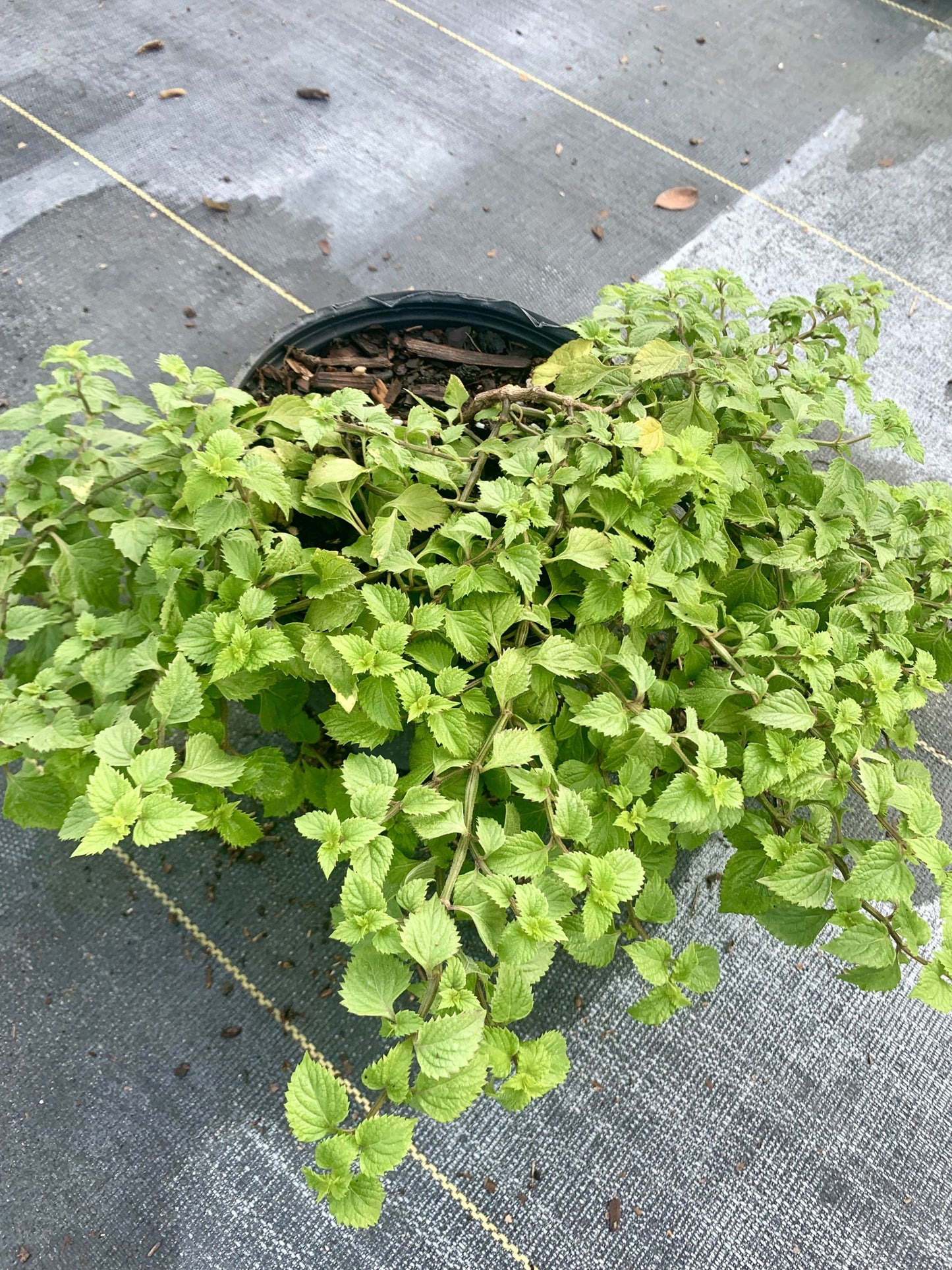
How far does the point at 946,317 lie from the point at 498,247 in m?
1.24

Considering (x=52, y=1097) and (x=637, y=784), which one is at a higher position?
(x=637, y=784)

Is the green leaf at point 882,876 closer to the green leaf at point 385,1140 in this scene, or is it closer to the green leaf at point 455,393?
the green leaf at point 385,1140

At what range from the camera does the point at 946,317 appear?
7.70 feet

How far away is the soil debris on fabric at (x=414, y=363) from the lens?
1604 mm

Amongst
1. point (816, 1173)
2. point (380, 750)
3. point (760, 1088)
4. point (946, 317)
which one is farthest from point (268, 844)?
point (946, 317)

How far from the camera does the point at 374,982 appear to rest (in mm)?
893

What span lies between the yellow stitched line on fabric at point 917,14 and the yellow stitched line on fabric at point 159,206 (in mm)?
2555

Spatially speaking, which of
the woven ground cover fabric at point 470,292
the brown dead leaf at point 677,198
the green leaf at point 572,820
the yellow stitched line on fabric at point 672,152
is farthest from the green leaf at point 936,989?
the brown dead leaf at point 677,198

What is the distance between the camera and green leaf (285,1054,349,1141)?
2.66 feet

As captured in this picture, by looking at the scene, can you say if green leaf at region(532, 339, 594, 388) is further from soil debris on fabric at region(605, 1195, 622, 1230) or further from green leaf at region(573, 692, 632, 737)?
soil debris on fabric at region(605, 1195, 622, 1230)

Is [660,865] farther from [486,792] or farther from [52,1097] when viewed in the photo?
[52,1097]

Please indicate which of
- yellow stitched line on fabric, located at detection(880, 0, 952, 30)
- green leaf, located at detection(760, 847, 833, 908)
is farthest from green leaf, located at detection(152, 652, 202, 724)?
yellow stitched line on fabric, located at detection(880, 0, 952, 30)

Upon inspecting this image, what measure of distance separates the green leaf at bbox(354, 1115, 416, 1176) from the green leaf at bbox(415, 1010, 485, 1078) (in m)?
0.05

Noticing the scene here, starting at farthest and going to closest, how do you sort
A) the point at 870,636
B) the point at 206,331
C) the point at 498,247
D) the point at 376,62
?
the point at 376,62 < the point at 498,247 < the point at 206,331 < the point at 870,636
